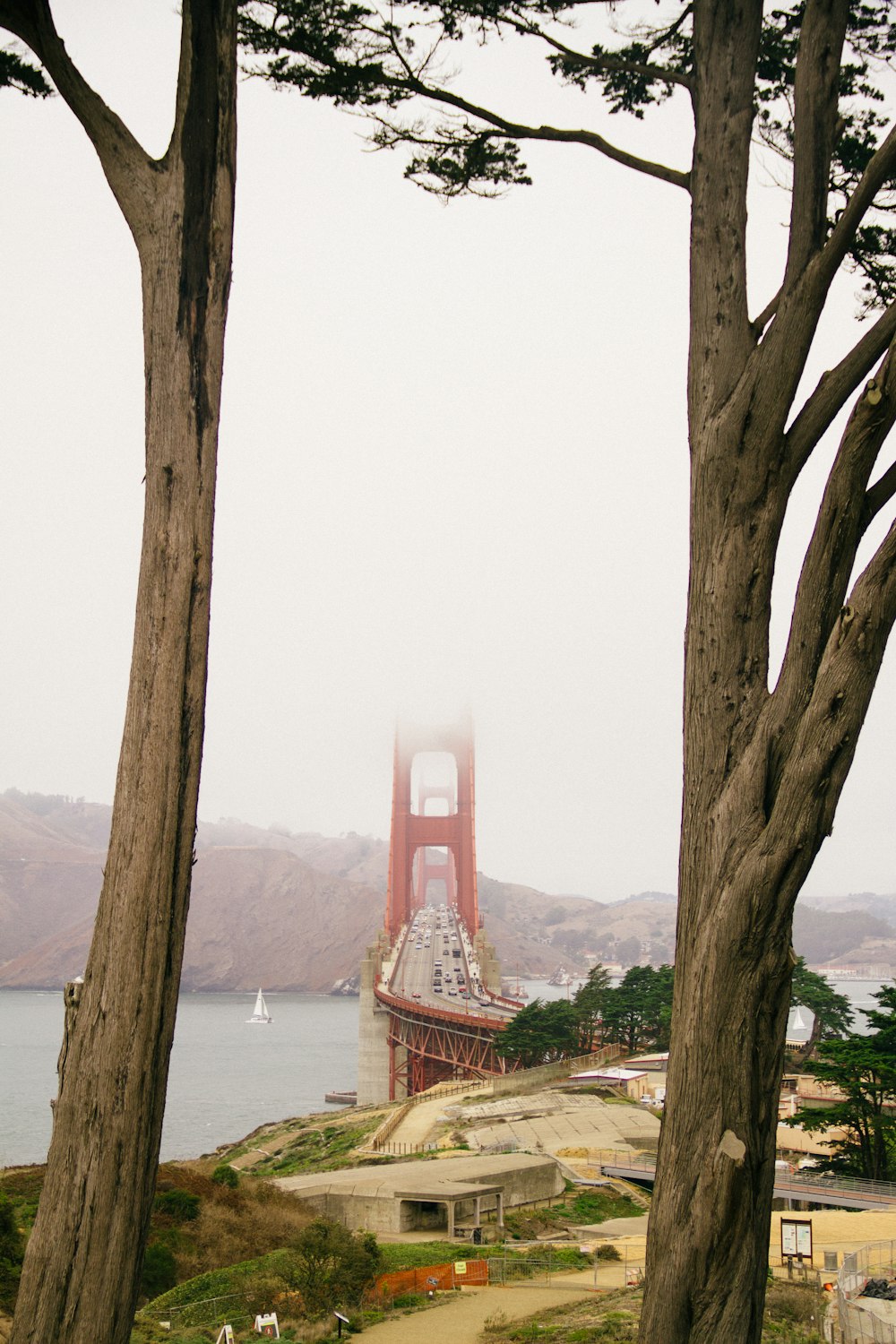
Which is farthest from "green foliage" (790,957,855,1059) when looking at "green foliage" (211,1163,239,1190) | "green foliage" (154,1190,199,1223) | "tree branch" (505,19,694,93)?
"tree branch" (505,19,694,93)

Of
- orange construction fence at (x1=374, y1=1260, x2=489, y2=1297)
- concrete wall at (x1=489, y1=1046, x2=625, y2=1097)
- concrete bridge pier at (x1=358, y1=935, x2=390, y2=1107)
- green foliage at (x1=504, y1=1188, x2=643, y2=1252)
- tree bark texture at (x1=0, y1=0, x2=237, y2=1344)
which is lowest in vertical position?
concrete bridge pier at (x1=358, y1=935, x2=390, y2=1107)

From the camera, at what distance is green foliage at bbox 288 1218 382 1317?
290 inches

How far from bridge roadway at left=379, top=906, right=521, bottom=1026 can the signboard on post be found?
21.3 metres

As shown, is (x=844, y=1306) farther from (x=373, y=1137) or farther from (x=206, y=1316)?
(x=373, y=1137)

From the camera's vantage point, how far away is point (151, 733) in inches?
83.0

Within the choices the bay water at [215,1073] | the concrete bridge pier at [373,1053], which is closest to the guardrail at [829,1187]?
the bay water at [215,1073]

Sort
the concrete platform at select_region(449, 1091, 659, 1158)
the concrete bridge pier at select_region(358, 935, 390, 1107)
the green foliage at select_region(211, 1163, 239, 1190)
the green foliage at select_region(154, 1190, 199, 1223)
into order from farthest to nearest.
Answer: the concrete bridge pier at select_region(358, 935, 390, 1107) < the concrete platform at select_region(449, 1091, 659, 1158) < the green foliage at select_region(211, 1163, 239, 1190) < the green foliage at select_region(154, 1190, 199, 1223)

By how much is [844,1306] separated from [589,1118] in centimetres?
1189

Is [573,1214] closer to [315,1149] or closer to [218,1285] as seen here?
[218,1285]

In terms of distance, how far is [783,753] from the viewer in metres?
2.21

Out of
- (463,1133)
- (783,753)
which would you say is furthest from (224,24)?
(463,1133)

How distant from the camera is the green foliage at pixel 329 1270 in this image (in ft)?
24.2

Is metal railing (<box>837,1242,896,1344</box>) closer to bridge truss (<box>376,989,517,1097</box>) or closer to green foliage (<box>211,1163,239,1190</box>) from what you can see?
green foliage (<box>211,1163,239,1190</box>)

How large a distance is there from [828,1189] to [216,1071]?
1209 inches
